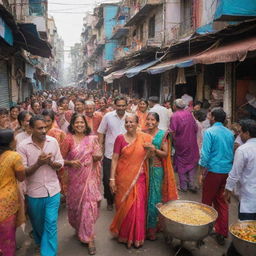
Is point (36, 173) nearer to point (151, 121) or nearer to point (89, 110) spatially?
point (151, 121)

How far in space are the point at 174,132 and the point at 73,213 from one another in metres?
2.96

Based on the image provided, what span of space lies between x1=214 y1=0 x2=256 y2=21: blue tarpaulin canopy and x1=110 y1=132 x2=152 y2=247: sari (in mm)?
4641

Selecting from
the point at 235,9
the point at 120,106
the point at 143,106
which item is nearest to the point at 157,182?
the point at 120,106

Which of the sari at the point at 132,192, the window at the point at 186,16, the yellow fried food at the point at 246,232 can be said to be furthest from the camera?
the window at the point at 186,16

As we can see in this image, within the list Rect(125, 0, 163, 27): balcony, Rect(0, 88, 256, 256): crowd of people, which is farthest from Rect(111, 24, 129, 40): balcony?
Rect(0, 88, 256, 256): crowd of people

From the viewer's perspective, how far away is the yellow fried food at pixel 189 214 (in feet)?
11.0

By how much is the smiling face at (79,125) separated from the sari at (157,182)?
93 centimetres

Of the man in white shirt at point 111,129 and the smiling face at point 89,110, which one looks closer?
the man in white shirt at point 111,129

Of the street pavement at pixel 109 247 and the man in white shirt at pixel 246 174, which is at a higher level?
the man in white shirt at pixel 246 174

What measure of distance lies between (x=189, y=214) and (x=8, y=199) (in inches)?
78.1

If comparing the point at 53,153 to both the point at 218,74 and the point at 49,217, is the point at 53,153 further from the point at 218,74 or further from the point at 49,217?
the point at 218,74

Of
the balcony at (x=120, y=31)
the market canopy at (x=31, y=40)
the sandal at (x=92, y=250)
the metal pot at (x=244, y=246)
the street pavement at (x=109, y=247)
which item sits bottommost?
the street pavement at (x=109, y=247)

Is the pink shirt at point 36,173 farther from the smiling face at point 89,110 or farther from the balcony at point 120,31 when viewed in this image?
the balcony at point 120,31

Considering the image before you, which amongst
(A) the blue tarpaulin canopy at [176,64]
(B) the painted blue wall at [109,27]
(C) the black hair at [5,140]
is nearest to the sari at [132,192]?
(C) the black hair at [5,140]
